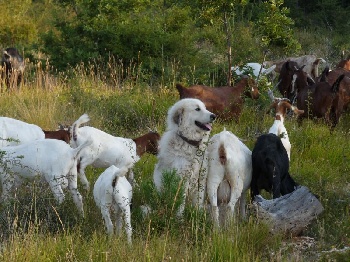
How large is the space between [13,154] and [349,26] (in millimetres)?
20399

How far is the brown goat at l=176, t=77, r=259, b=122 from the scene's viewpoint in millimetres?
11719

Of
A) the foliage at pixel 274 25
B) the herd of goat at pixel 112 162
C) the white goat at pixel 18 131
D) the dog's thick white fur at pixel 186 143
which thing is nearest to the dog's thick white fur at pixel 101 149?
the herd of goat at pixel 112 162

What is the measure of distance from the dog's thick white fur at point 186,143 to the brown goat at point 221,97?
334 centimetres

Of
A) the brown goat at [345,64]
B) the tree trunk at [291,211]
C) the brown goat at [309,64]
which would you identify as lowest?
the brown goat at [309,64]

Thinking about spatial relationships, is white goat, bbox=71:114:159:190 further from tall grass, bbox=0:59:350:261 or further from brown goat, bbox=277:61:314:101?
brown goat, bbox=277:61:314:101

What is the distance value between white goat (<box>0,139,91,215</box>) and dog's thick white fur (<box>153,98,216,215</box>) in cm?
87

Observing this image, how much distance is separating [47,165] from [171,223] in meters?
1.64

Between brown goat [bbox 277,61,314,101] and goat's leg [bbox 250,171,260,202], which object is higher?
goat's leg [bbox 250,171,260,202]

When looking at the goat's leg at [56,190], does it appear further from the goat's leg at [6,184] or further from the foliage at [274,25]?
the foliage at [274,25]

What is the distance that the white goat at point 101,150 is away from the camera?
9203 millimetres

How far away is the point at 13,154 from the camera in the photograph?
321 inches

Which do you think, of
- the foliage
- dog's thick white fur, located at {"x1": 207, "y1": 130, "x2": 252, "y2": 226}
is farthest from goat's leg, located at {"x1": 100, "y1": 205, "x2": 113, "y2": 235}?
the foliage

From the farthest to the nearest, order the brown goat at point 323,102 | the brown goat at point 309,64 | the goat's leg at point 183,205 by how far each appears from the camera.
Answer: the brown goat at point 309,64 < the brown goat at point 323,102 < the goat's leg at point 183,205

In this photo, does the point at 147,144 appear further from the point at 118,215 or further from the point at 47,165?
the point at 118,215
